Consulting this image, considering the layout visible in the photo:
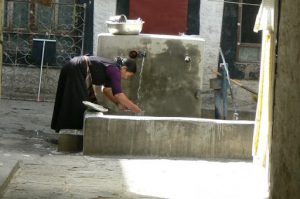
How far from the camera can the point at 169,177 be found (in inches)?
297

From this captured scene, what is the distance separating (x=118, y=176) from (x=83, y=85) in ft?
8.41

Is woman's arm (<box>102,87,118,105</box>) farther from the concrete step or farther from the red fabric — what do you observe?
the red fabric

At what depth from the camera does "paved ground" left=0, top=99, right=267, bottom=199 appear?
661 centimetres

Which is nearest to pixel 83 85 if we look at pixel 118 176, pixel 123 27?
pixel 123 27

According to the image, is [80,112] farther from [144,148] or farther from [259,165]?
[259,165]

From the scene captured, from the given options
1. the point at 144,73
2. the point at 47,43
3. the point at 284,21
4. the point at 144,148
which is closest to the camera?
the point at 284,21

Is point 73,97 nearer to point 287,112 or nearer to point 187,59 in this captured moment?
point 187,59

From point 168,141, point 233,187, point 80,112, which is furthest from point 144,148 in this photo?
point 233,187

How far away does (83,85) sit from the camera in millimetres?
9727

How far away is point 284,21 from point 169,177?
10.1 ft

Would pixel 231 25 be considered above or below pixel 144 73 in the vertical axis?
above

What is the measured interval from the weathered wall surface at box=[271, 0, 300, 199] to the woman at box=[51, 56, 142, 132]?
456 centimetres

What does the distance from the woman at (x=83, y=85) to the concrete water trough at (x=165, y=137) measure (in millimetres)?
694

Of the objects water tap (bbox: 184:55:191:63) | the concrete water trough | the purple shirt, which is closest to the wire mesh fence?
water tap (bbox: 184:55:191:63)
